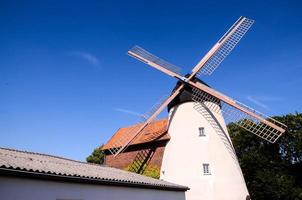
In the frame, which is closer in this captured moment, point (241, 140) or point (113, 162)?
point (113, 162)

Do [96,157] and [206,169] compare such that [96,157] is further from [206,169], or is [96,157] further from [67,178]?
[67,178]

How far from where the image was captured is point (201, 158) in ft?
63.8

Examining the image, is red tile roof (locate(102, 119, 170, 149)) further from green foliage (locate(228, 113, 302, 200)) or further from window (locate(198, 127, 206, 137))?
green foliage (locate(228, 113, 302, 200))

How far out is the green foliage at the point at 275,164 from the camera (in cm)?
2659

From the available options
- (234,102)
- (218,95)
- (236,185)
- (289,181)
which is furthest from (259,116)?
(289,181)

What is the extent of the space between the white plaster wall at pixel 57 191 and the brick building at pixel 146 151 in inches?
397

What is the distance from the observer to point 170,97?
2225cm

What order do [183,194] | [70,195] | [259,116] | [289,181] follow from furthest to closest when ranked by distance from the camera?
1. [289,181]
2. [259,116]
3. [183,194]
4. [70,195]

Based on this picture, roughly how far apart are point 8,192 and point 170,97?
1600 cm

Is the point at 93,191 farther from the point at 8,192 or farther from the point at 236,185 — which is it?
the point at 236,185

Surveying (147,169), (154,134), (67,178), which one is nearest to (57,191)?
(67,178)

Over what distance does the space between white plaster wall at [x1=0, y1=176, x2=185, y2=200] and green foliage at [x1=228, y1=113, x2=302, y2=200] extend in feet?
62.4

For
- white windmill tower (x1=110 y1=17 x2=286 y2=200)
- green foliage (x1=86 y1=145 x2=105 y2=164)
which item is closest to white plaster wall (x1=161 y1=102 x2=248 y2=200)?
white windmill tower (x1=110 y1=17 x2=286 y2=200)

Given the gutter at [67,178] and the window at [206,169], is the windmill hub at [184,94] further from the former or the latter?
the gutter at [67,178]
